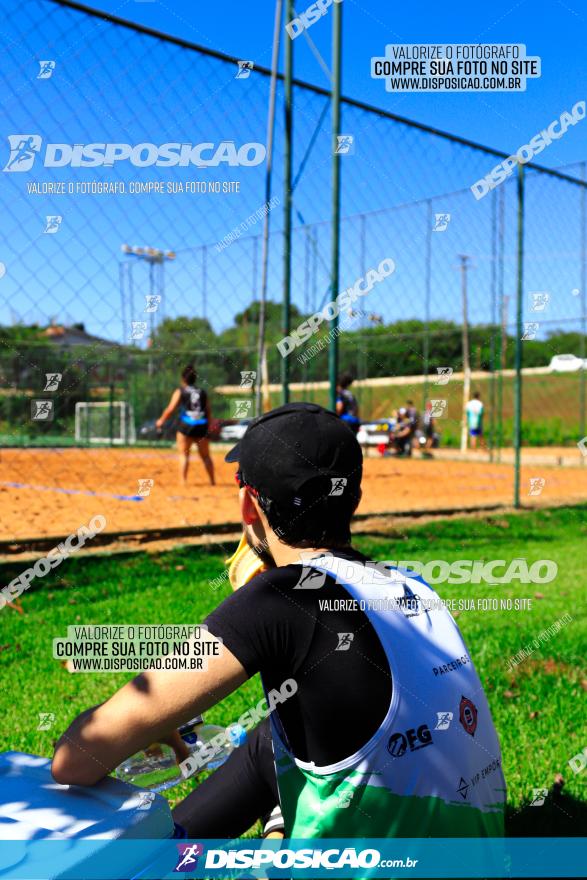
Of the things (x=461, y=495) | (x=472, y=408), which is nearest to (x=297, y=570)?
(x=461, y=495)

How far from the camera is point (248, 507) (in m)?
1.71

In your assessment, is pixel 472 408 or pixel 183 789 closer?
pixel 183 789

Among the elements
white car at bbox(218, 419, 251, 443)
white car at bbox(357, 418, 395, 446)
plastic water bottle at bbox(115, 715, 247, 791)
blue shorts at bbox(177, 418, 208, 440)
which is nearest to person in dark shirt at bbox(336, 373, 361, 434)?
blue shorts at bbox(177, 418, 208, 440)

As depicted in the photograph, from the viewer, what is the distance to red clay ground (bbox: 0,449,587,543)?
8.13 m

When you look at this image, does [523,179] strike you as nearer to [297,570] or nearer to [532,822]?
[532,822]

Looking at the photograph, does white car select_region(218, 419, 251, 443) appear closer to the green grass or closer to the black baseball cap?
the green grass

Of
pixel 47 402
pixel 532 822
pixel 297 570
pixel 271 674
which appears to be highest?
pixel 47 402

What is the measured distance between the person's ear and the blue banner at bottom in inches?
25.5

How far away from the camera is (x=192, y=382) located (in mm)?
10531

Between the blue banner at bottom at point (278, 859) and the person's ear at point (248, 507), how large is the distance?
2.12 ft

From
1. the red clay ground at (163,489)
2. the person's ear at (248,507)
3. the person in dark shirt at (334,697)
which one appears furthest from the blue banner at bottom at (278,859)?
the red clay ground at (163,489)

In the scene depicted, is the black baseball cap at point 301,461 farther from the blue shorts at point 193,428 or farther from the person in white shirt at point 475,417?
the person in white shirt at point 475,417

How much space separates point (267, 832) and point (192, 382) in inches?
347

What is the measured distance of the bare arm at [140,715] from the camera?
1.42 m
